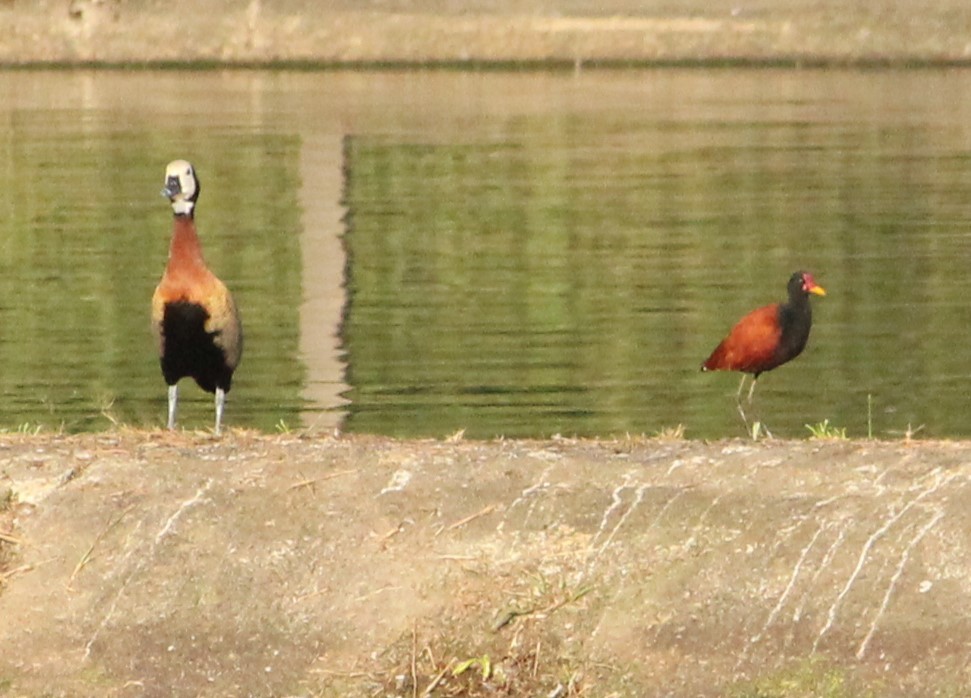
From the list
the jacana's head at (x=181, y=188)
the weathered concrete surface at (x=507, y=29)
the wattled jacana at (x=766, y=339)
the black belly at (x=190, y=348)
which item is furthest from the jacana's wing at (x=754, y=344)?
the weathered concrete surface at (x=507, y=29)

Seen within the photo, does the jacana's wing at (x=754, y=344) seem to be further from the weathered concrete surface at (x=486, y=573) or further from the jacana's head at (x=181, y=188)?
the weathered concrete surface at (x=486, y=573)

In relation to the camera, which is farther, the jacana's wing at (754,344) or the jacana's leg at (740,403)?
the jacana's leg at (740,403)

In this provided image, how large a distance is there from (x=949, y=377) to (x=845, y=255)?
4343 mm

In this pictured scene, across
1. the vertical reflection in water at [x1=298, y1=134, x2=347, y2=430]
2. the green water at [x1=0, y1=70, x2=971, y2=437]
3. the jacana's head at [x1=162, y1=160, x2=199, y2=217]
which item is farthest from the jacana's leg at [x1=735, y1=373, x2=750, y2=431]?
the jacana's head at [x1=162, y1=160, x2=199, y2=217]

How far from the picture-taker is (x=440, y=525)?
6.80 m

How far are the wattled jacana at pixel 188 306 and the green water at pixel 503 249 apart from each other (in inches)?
69.5

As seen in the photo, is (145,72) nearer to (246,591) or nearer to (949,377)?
(949,377)

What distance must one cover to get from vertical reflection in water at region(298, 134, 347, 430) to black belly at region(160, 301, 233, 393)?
52 centimetres

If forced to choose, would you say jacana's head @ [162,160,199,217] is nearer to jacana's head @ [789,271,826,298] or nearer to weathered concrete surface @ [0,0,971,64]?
jacana's head @ [789,271,826,298]

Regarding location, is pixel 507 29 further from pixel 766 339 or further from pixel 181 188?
pixel 181 188

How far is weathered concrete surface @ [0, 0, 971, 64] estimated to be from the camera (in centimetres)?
2950

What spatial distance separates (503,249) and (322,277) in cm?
151

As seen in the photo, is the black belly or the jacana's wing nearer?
the black belly

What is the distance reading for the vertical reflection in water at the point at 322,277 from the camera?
1184 cm
